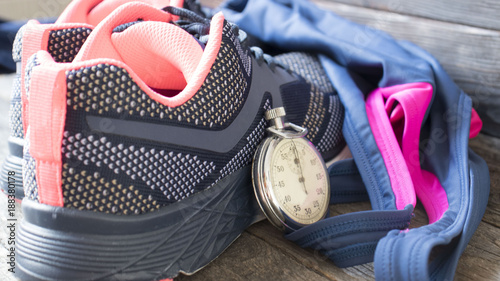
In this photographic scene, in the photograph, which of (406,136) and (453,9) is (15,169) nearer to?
(406,136)

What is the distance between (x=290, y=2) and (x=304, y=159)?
0.53 metres

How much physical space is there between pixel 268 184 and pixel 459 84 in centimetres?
62

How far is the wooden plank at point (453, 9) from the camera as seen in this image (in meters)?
0.97

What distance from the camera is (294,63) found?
93 cm

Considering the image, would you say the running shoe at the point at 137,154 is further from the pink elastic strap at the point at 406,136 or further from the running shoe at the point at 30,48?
the pink elastic strap at the point at 406,136

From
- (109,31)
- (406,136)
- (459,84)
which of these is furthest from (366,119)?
(109,31)

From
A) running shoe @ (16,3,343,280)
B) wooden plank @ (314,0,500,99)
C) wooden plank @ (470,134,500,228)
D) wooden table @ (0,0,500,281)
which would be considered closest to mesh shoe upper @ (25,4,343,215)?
running shoe @ (16,3,343,280)

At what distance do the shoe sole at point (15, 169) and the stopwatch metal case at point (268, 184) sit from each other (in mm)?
378

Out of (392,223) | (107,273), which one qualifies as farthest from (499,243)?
(107,273)

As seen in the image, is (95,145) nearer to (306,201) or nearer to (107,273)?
(107,273)

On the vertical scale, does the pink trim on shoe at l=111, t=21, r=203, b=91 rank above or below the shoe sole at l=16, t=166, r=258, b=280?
above

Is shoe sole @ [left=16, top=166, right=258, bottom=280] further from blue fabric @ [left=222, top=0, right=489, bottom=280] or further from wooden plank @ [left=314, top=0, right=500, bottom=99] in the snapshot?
wooden plank @ [left=314, top=0, right=500, bottom=99]

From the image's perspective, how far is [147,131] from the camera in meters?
0.55

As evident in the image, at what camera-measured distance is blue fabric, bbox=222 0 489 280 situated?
571 mm
